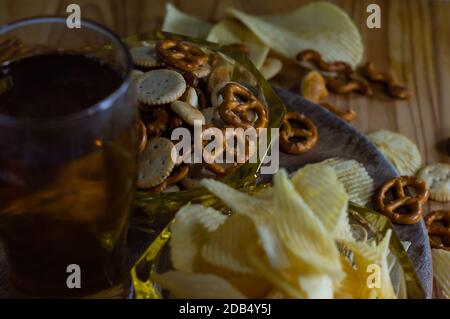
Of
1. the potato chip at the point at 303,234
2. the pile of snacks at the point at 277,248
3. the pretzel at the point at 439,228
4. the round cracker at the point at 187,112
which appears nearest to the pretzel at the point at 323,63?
the pretzel at the point at 439,228

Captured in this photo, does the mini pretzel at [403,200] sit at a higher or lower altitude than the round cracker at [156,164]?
lower

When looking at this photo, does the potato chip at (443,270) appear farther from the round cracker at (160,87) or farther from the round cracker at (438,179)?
the round cracker at (160,87)

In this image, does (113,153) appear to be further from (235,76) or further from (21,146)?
(235,76)

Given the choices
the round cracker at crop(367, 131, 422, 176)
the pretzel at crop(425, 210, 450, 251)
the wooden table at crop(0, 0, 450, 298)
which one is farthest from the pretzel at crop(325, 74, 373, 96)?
the pretzel at crop(425, 210, 450, 251)

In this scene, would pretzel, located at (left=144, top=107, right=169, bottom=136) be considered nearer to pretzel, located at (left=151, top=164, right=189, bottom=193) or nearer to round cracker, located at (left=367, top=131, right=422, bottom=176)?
pretzel, located at (left=151, top=164, right=189, bottom=193)

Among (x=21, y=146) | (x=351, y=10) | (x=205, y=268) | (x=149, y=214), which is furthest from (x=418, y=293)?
(x=351, y=10)

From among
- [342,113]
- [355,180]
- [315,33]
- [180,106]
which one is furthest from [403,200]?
[315,33]
